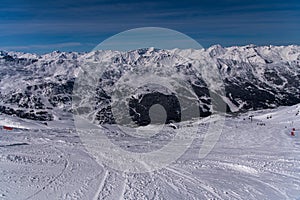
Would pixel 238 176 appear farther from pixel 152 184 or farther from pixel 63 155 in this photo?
pixel 63 155

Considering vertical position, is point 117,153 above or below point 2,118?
above

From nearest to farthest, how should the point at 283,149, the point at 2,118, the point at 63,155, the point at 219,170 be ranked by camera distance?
the point at 219,170 → the point at 63,155 → the point at 283,149 → the point at 2,118

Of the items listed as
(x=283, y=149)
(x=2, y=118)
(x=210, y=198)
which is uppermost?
(x=210, y=198)

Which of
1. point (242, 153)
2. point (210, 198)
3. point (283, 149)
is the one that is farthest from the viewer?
point (283, 149)

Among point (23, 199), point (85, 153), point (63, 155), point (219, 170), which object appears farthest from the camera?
point (85, 153)

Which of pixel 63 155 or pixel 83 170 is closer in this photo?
pixel 83 170

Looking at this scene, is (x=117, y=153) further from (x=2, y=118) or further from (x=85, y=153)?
(x=2, y=118)

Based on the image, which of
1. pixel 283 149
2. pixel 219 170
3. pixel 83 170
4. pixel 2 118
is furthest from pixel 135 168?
pixel 2 118

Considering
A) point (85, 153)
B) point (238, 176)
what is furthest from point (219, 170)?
point (85, 153)

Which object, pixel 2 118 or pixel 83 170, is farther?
pixel 2 118
